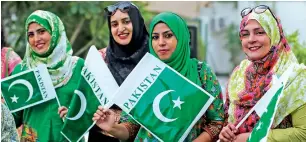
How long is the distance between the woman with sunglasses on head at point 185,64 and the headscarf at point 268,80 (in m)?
0.10

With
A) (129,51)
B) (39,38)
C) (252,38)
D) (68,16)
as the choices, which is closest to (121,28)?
(129,51)

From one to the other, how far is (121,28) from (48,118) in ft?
Result: 2.56

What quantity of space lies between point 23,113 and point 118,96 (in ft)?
3.15

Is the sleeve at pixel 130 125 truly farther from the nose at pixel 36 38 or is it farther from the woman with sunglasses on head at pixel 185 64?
the nose at pixel 36 38

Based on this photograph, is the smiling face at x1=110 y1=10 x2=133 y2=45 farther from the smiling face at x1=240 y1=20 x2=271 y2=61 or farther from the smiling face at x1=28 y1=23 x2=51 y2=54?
the smiling face at x1=240 y1=20 x2=271 y2=61

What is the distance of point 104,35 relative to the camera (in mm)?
11656

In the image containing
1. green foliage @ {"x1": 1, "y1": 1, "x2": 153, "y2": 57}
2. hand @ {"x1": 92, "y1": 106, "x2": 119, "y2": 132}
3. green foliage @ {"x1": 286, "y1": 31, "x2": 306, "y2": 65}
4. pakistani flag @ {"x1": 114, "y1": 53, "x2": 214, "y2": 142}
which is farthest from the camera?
green foliage @ {"x1": 1, "y1": 1, "x2": 153, "y2": 57}

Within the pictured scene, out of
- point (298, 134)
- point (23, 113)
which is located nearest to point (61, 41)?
point (23, 113)

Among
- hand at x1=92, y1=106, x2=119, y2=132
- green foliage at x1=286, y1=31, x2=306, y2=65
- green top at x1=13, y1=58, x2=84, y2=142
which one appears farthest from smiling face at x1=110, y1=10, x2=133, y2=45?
green foliage at x1=286, y1=31, x2=306, y2=65

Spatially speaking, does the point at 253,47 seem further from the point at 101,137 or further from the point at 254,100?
the point at 101,137

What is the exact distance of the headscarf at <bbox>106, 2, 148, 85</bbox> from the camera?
14.1 ft

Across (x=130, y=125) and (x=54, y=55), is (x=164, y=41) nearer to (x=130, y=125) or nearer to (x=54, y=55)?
(x=130, y=125)

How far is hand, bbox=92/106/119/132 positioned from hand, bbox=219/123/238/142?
681 millimetres

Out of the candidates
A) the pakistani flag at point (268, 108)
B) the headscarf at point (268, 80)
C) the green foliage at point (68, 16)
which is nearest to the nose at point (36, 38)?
the headscarf at point (268, 80)
